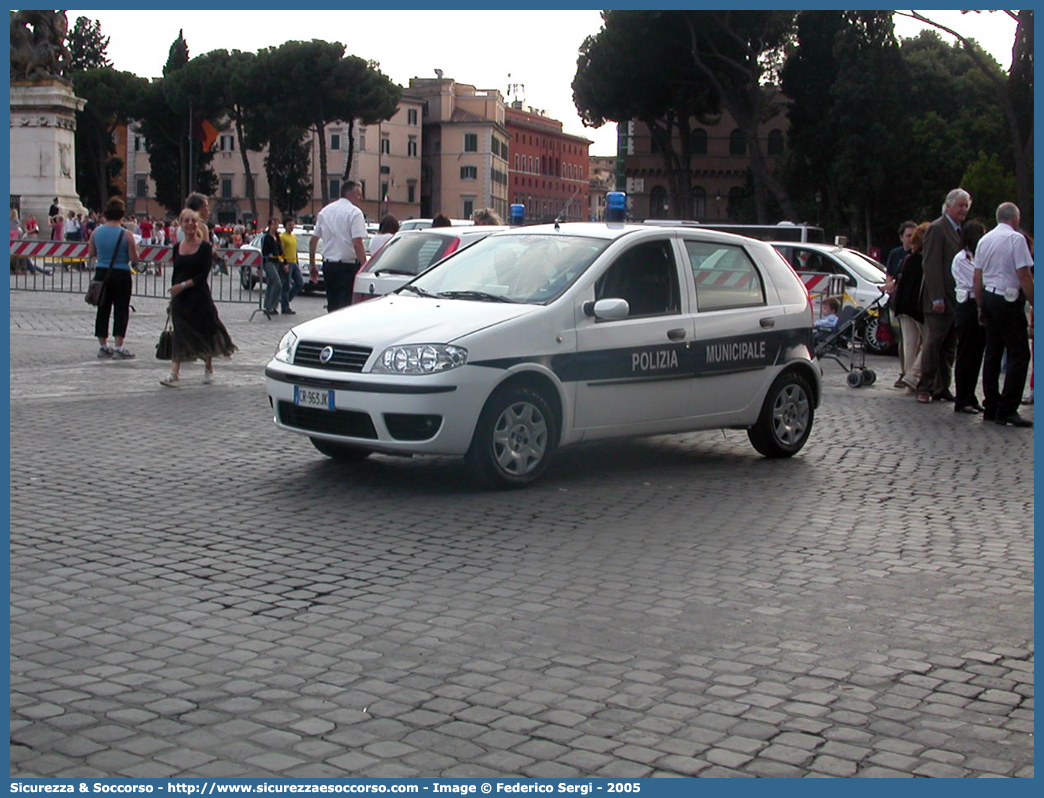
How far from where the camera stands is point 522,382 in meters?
9.14

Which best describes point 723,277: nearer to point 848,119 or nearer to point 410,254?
point 410,254

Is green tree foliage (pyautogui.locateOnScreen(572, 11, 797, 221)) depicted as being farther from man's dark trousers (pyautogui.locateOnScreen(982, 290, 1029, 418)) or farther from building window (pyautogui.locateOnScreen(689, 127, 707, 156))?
man's dark trousers (pyautogui.locateOnScreen(982, 290, 1029, 418))

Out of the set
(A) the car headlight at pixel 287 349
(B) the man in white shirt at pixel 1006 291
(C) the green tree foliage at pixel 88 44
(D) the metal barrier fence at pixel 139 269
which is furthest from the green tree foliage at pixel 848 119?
(C) the green tree foliage at pixel 88 44

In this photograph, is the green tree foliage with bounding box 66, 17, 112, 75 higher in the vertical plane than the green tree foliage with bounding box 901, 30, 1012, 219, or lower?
higher

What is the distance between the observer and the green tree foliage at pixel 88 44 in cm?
12400

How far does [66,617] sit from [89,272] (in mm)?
31456

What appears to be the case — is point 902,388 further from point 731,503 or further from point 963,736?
point 963,736

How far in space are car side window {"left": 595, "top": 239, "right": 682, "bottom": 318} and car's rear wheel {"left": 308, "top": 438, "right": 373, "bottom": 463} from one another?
200 cm

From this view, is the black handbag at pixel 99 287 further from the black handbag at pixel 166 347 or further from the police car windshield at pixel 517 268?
the police car windshield at pixel 517 268

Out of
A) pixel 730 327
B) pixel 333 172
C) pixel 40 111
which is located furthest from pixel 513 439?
pixel 333 172

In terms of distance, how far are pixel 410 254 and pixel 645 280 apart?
7758 millimetres

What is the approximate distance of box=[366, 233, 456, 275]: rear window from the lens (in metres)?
17.3

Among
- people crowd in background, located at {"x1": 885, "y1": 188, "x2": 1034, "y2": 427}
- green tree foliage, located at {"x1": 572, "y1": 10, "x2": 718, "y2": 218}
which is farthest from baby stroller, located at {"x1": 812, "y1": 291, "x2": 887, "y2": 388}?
green tree foliage, located at {"x1": 572, "y1": 10, "x2": 718, "y2": 218}

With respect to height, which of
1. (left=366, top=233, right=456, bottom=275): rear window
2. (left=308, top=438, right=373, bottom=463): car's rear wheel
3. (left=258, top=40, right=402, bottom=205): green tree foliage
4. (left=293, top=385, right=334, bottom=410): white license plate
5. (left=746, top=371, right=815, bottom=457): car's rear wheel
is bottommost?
Result: (left=308, top=438, right=373, bottom=463): car's rear wheel
